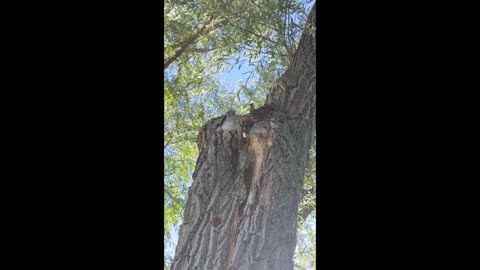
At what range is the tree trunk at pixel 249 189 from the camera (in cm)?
219

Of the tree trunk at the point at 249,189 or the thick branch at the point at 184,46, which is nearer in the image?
the tree trunk at the point at 249,189

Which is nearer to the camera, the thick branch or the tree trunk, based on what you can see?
the tree trunk

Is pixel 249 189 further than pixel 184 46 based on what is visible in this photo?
No

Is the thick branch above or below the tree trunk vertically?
above

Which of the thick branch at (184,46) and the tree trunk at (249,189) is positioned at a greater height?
the thick branch at (184,46)

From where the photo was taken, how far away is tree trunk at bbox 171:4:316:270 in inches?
86.1

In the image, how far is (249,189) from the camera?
7.51ft

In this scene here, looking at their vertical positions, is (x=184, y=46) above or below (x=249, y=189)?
above
